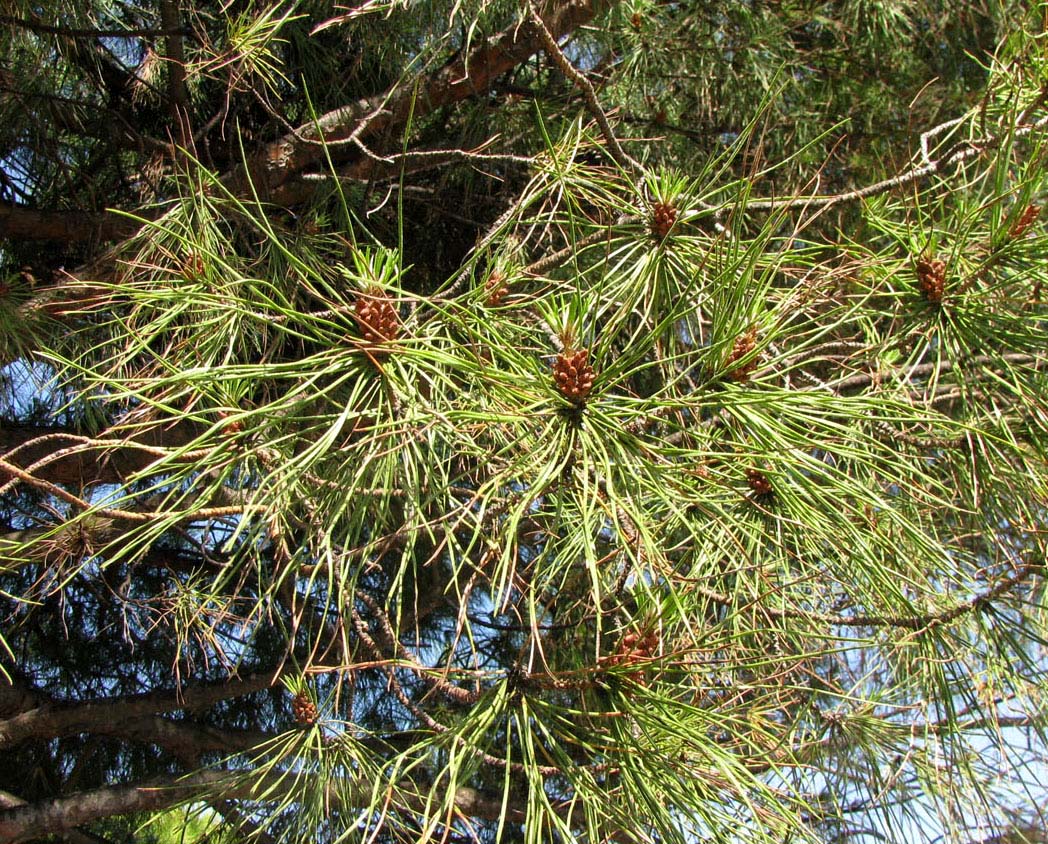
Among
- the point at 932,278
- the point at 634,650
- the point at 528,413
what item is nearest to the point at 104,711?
the point at 634,650

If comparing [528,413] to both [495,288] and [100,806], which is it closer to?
[495,288]

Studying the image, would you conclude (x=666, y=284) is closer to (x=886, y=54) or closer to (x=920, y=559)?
(x=920, y=559)

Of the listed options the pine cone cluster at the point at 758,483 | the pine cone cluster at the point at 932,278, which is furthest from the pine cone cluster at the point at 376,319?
the pine cone cluster at the point at 932,278

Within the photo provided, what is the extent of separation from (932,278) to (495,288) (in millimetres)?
428

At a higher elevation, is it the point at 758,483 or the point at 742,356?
the point at 742,356

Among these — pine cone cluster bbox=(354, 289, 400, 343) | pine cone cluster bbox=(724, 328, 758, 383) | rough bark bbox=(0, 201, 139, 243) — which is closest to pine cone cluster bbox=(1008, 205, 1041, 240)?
pine cone cluster bbox=(724, 328, 758, 383)

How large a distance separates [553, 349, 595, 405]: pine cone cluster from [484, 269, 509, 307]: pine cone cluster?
0.15 metres

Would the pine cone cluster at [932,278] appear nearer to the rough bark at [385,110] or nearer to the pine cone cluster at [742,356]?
the pine cone cluster at [742,356]

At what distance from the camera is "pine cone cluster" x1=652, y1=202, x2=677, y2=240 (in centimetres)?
88

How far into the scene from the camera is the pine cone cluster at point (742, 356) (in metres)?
0.77

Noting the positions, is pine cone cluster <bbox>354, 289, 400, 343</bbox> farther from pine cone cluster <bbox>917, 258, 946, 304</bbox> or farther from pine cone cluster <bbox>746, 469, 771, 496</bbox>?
pine cone cluster <bbox>917, 258, 946, 304</bbox>

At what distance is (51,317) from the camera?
121 centimetres

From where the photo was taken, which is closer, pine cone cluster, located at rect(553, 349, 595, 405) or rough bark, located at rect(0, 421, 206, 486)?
pine cone cluster, located at rect(553, 349, 595, 405)

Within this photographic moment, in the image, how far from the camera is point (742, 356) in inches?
30.2
